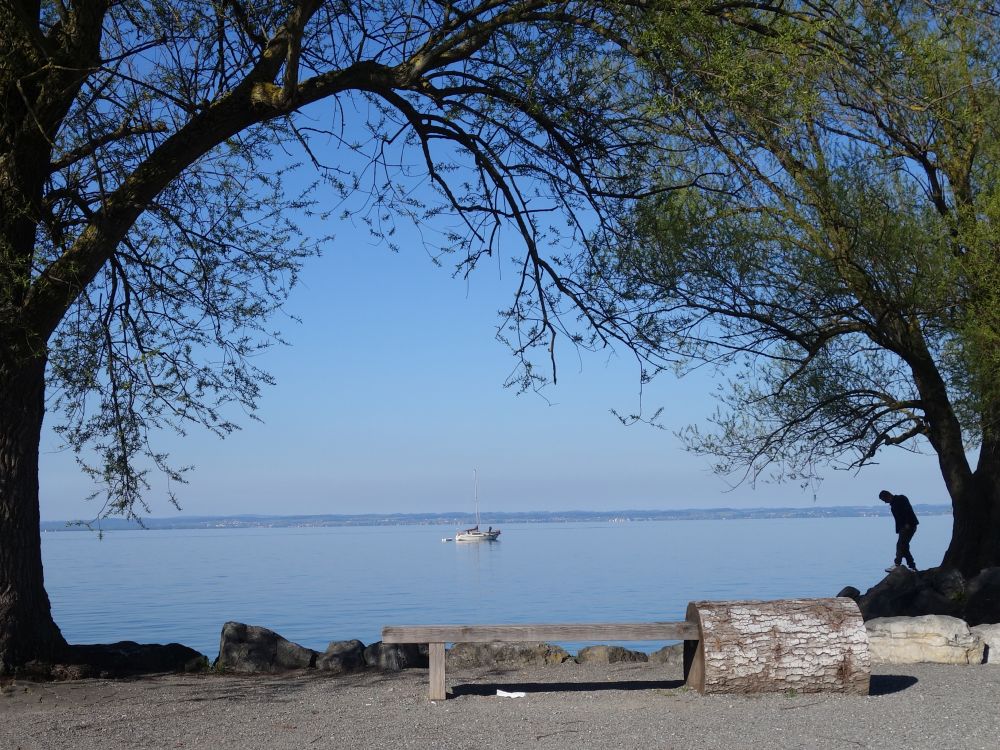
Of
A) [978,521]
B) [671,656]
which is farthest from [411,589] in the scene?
[671,656]

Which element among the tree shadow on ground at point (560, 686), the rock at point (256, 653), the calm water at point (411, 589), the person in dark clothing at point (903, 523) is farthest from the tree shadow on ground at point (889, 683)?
the person in dark clothing at point (903, 523)

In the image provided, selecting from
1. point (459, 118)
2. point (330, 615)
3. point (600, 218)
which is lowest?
point (330, 615)

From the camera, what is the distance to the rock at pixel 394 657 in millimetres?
10453

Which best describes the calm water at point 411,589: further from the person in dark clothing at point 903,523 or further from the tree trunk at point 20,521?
the tree trunk at point 20,521

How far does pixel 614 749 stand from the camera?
6480 mm

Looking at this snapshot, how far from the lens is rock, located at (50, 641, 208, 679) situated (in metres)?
9.47

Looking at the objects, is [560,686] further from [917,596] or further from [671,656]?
[917,596]

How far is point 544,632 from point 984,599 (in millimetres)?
7530

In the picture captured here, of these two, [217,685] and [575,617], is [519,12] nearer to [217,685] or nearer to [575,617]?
[217,685]

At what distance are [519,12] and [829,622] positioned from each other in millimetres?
5702

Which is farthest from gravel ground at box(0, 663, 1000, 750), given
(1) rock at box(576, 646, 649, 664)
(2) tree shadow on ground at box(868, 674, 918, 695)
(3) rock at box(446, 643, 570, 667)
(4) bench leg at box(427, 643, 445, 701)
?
(1) rock at box(576, 646, 649, 664)

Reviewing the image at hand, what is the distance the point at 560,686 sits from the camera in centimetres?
923

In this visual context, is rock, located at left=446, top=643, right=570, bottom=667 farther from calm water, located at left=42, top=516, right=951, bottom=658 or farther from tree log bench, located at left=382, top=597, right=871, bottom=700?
calm water, located at left=42, top=516, right=951, bottom=658

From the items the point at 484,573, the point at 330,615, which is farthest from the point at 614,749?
the point at 484,573
